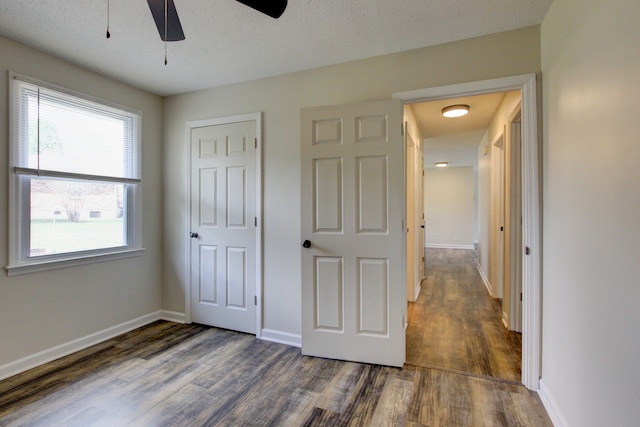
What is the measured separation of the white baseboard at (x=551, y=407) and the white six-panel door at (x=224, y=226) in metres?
2.27

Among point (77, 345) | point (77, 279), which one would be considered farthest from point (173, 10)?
point (77, 345)

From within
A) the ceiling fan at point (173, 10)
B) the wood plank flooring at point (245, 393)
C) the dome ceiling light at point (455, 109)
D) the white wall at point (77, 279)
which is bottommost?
the wood plank flooring at point (245, 393)

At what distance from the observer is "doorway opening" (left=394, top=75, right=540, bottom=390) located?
2023mm

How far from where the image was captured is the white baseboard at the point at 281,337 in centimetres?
273

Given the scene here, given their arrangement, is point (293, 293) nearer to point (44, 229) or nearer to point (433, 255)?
point (44, 229)

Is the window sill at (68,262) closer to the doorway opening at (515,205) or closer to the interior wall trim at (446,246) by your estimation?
the doorway opening at (515,205)

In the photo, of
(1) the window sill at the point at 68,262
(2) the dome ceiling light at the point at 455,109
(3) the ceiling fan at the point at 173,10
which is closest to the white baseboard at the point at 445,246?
(2) the dome ceiling light at the point at 455,109

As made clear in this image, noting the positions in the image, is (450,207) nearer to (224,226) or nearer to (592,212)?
(224,226)

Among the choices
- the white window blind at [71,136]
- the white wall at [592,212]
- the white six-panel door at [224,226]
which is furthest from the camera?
the white six-panel door at [224,226]

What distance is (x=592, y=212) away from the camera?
1369 millimetres

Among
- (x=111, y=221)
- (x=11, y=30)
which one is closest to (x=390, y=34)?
(x=11, y=30)

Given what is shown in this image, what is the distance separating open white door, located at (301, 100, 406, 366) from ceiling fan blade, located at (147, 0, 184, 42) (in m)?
1.09

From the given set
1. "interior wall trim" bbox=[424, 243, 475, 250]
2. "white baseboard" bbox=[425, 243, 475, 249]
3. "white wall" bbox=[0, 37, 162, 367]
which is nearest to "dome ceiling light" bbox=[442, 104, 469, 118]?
"white wall" bbox=[0, 37, 162, 367]

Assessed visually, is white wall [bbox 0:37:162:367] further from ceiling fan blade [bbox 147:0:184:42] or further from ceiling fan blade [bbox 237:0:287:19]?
ceiling fan blade [bbox 237:0:287:19]
